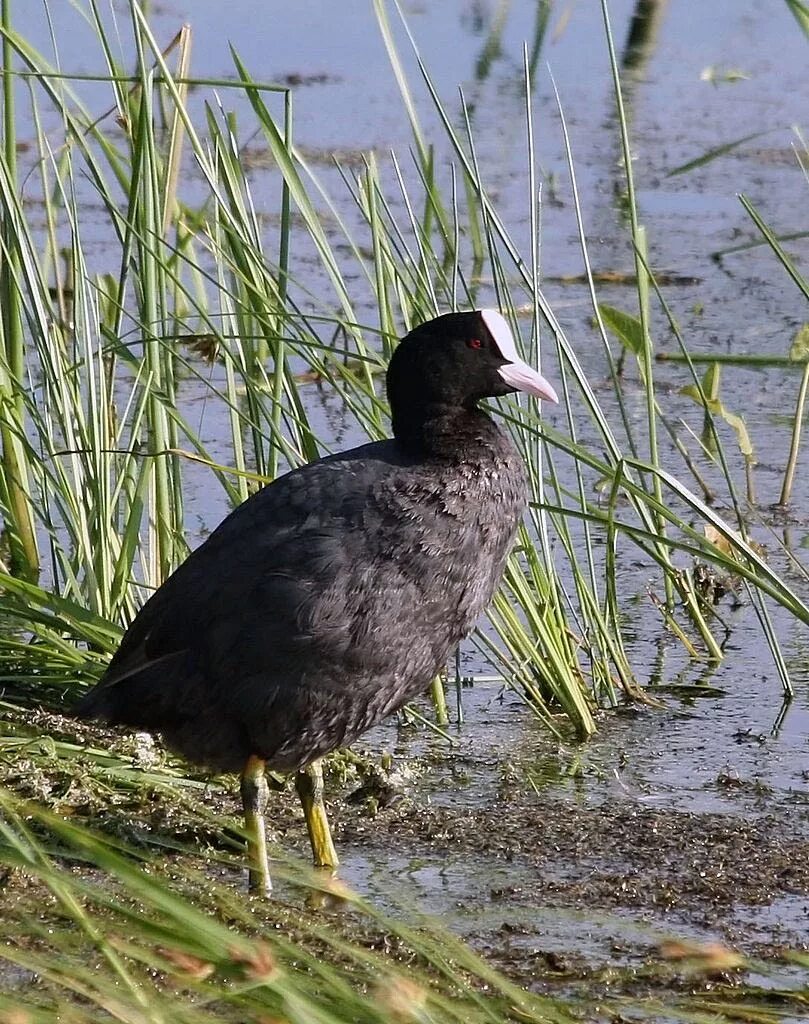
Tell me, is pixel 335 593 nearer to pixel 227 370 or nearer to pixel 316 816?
pixel 316 816

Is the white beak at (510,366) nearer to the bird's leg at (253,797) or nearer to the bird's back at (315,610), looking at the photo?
the bird's back at (315,610)

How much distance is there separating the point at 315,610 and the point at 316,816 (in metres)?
0.44

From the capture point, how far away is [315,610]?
297 cm

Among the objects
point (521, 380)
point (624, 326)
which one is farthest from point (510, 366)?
point (624, 326)

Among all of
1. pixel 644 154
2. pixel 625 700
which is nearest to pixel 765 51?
pixel 644 154

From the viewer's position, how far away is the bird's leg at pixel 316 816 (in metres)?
3.17

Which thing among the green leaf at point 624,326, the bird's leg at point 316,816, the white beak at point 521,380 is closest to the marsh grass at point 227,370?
the white beak at point 521,380

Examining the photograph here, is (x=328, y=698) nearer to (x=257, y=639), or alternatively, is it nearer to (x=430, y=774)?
(x=257, y=639)

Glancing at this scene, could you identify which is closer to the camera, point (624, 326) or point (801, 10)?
point (801, 10)

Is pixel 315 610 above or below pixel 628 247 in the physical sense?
below

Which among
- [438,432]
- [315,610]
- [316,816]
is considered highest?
[438,432]

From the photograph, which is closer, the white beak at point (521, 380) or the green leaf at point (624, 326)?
the white beak at point (521, 380)

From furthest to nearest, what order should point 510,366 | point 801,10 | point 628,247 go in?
point 628,247, point 510,366, point 801,10

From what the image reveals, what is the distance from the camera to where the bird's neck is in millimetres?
3182
